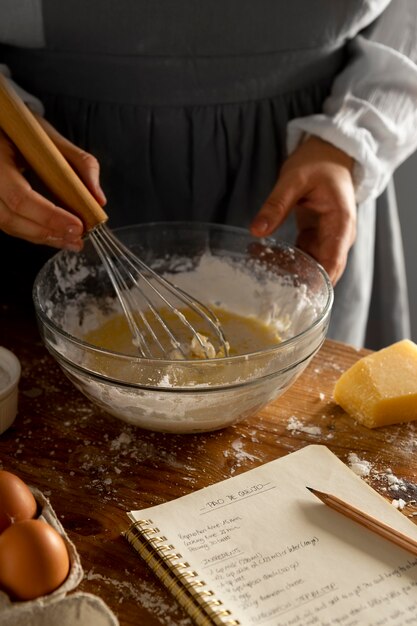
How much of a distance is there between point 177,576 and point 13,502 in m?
0.16

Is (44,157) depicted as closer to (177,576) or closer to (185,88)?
(185,88)

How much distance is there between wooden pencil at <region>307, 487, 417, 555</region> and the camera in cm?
76

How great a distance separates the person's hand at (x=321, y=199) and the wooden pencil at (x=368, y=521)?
0.38 meters

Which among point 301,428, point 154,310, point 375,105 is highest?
point 375,105

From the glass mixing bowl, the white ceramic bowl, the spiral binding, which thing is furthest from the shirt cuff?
the spiral binding

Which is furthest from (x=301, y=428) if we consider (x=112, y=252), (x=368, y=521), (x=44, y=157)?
(x=44, y=157)

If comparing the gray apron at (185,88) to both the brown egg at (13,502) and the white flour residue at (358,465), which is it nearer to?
the white flour residue at (358,465)

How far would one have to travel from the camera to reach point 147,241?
114cm

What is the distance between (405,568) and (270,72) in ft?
2.35

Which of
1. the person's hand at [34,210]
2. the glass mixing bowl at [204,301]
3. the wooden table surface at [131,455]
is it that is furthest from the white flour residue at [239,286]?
the person's hand at [34,210]

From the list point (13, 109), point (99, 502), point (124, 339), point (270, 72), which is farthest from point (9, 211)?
point (270, 72)

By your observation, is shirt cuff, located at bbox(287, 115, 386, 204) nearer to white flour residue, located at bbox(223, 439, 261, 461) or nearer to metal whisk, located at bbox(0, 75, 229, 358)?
metal whisk, located at bbox(0, 75, 229, 358)

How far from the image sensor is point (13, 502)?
710 mm

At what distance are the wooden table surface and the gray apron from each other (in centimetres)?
34
